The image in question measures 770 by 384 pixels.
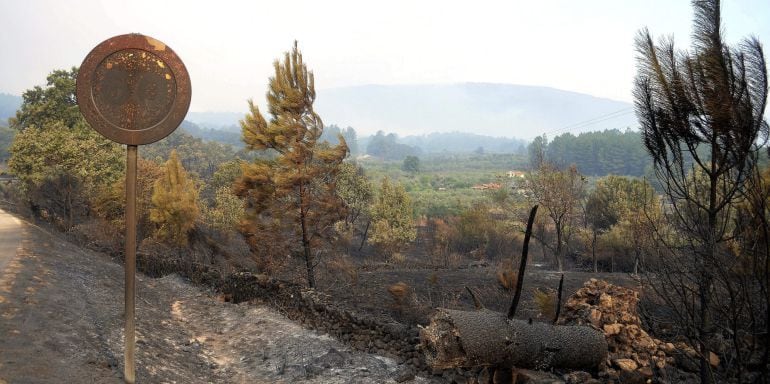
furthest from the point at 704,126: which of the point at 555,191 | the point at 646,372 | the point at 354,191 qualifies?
the point at 354,191

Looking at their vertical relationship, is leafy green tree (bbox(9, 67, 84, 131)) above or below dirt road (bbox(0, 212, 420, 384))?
above

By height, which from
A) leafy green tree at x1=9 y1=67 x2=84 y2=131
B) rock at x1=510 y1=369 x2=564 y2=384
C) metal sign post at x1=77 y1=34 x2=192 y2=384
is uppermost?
leafy green tree at x1=9 y1=67 x2=84 y2=131

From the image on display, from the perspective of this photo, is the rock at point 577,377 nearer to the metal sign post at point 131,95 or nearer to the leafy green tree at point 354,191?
the metal sign post at point 131,95

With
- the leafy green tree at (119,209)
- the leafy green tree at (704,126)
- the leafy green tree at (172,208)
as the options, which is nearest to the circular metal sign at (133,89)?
the leafy green tree at (704,126)

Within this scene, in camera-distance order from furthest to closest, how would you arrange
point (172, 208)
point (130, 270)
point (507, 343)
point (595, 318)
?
point (172, 208), point (595, 318), point (507, 343), point (130, 270)

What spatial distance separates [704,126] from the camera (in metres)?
4.46

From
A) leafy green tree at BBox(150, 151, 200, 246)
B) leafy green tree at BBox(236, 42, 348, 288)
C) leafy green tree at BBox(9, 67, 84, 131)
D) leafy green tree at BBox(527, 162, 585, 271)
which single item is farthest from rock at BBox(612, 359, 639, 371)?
leafy green tree at BBox(9, 67, 84, 131)

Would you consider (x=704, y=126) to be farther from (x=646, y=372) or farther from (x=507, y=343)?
(x=646, y=372)

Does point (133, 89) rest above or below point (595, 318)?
above

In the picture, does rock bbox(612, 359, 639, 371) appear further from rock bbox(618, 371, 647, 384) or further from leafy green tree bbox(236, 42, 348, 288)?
leafy green tree bbox(236, 42, 348, 288)

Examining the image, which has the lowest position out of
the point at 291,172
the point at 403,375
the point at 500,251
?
the point at 500,251

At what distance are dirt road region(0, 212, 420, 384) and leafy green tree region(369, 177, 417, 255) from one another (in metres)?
18.0

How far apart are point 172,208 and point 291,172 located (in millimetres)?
9165

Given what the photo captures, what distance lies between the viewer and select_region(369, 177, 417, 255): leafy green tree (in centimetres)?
3050
